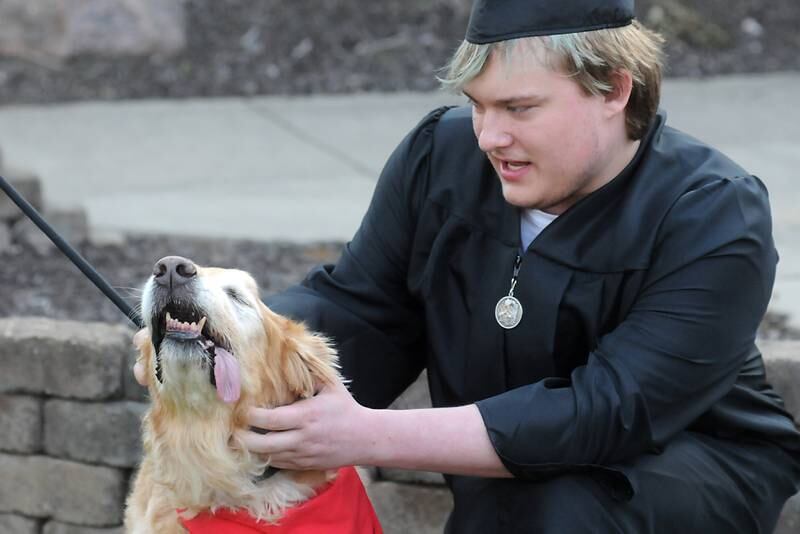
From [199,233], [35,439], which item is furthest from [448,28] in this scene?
[35,439]

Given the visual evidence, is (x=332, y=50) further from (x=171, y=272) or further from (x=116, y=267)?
(x=171, y=272)

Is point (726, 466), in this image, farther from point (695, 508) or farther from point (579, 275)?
point (579, 275)

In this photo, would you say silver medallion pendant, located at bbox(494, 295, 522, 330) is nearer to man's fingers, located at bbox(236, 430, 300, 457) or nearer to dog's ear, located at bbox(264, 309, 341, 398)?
dog's ear, located at bbox(264, 309, 341, 398)

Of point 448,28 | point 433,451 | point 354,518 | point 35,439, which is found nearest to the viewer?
point 433,451

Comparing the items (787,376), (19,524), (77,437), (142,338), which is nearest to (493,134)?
(142,338)

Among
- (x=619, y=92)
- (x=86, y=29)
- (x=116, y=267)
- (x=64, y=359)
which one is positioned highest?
(x=619, y=92)

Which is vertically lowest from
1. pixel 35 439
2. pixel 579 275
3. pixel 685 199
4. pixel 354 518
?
pixel 35 439

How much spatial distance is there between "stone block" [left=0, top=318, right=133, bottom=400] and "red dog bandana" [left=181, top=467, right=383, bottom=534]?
3.62 ft

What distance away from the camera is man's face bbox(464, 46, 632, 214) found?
2959mm

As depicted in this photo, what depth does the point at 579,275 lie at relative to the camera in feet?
10.3

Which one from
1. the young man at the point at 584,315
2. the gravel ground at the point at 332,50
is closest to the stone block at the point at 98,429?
the young man at the point at 584,315

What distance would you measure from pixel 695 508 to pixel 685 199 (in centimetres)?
69

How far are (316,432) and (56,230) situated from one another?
3.18m

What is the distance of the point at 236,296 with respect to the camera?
299cm
